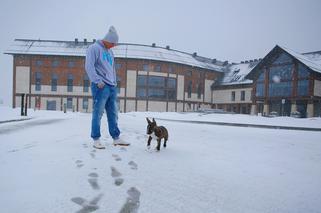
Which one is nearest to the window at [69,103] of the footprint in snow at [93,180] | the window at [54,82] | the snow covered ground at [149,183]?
the window at [54,82]

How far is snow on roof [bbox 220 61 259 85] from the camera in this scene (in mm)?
48844

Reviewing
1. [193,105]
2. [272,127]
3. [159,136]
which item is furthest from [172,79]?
[159,136]

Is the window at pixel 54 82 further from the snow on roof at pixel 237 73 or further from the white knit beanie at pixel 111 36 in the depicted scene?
the white knit beanie at pixel 111 36

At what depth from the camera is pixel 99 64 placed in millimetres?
4625

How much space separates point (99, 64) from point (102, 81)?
32 centimetres

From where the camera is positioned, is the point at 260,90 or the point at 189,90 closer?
the point at 260,90

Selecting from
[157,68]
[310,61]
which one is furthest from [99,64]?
[157,68]

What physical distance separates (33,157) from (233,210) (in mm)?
2432

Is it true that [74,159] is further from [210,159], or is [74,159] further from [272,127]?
[272,127]

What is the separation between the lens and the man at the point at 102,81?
4.41 m

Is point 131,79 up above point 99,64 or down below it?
above

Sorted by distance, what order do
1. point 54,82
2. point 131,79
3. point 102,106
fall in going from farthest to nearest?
point 54,82
point 131,79
point 102,106

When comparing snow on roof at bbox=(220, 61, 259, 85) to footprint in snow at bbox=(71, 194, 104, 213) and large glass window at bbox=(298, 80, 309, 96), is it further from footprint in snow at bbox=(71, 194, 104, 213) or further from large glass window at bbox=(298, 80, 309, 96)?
footprint in snow at bbox=(71, 194, 104, 213)

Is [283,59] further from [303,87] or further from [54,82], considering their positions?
[54,82]
